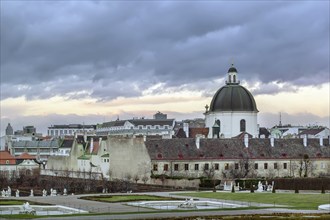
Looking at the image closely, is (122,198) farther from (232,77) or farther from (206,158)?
(232,77)

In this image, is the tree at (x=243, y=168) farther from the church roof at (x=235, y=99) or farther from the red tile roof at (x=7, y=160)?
the red tile roof at (x=7, y=160)

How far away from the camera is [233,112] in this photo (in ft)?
409

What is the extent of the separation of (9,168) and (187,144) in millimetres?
45559

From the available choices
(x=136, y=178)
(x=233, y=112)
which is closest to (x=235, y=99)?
(x=233, y=112)

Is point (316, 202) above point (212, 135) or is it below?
below

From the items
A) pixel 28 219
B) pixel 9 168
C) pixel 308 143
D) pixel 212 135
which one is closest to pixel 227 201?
pixel 28 219

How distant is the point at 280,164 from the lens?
10512 cm

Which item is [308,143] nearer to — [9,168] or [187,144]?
[187,144]

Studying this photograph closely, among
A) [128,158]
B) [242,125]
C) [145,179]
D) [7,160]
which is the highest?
[242,125]

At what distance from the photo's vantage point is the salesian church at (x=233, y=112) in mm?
124812

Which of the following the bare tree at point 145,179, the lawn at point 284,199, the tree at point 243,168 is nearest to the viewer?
the lawn at point 284,199

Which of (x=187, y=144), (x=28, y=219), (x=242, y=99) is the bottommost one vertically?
(x=28, y=219)

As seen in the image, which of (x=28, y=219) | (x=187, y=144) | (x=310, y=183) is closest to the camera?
(x=28, y=219)

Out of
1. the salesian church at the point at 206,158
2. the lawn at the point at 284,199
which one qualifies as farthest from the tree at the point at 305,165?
the lawn at the point at 284,199
